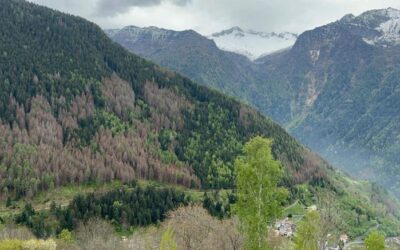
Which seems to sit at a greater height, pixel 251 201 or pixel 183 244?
pixel 251 201

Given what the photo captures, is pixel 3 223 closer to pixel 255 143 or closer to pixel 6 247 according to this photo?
pixel 6 247

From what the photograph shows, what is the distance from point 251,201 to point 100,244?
77.3 meters

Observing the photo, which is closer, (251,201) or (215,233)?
(251,201)

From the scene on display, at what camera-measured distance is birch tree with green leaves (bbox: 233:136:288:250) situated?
58197mm

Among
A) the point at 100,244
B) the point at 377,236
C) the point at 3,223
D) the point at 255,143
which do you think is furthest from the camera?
the point at 3,223

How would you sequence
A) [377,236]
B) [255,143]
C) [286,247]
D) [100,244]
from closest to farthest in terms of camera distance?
1. [255,143]
2. [377,236]
3. [286,247]
4. [100,244]

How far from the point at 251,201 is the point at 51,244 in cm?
7444

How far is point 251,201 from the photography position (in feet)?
195

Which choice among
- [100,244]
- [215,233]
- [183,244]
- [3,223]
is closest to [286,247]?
[215,233]

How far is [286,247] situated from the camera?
96.8 m

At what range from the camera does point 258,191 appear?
59.1 meters

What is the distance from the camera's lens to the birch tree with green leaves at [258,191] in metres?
58.2

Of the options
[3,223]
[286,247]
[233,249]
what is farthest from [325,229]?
[3,223]

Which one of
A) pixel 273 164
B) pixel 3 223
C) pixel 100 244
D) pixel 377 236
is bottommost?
pixel 3 223
